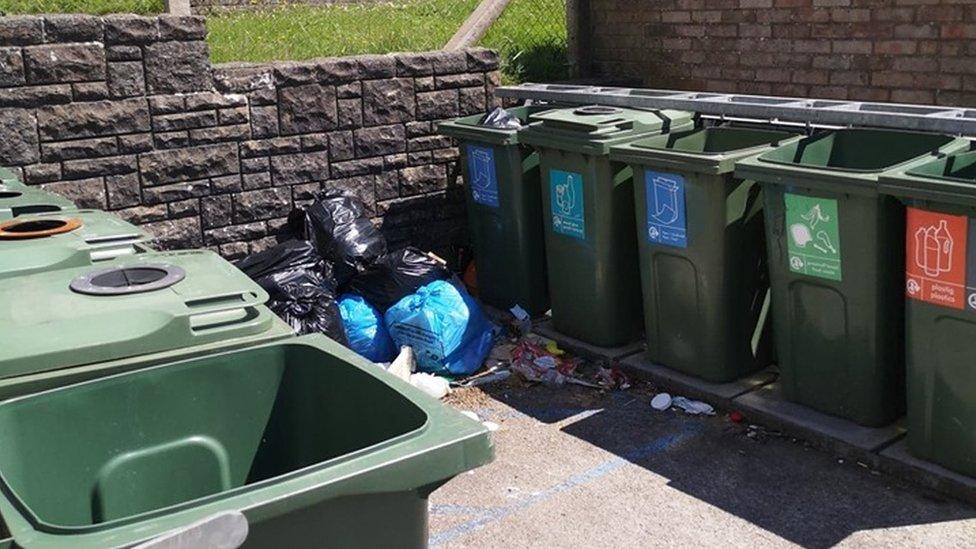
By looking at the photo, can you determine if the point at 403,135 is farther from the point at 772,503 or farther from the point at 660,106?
the point at 772,503

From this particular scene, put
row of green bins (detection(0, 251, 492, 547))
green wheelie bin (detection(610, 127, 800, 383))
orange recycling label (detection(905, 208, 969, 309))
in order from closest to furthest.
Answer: row of green bins (detection(0, 251, 492, 547)) < orange recycling label (detection(905, 208, 969, 309)) < green wheelie bin (detection(610, 127, 800, 383))

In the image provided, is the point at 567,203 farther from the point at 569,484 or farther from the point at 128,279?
the point at 128,279

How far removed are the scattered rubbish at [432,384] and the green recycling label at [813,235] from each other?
1.98 m

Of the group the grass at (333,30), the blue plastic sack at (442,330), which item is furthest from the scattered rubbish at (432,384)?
the grass at (333,30)

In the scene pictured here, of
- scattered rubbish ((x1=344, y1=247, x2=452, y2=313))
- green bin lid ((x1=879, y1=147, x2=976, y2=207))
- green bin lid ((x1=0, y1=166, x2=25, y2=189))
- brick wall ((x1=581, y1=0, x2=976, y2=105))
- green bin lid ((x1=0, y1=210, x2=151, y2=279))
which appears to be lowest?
scattered rubbish ((x1=344, y1=247, x2=452, y2=313))

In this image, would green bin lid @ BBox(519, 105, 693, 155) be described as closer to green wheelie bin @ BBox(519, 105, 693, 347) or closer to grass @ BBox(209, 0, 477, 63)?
green wheelie bin @ BBox(519, 105, 693, 347)

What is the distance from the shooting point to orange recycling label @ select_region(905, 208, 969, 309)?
3912mm

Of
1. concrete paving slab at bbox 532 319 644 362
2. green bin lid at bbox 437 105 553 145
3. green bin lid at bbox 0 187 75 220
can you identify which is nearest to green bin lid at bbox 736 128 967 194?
concrete paving slab at bbox 532 319 644 362

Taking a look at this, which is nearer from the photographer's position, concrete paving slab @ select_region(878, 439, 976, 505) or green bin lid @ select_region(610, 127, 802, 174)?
concrete paving slab @ select_region(878, 439, 976, 505)

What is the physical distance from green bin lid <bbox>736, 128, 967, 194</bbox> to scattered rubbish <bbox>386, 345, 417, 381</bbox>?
214 centimetres

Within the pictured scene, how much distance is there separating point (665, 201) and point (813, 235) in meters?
0.86

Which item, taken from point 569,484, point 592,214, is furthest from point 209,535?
point 592,214

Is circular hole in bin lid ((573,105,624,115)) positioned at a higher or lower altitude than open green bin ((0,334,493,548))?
higher

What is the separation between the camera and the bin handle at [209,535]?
5.43ft
